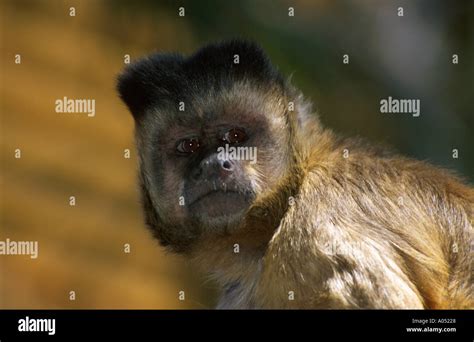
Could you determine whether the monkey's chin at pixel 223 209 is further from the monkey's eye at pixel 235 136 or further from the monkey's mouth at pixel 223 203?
the monkey's eye at pixel 235 136

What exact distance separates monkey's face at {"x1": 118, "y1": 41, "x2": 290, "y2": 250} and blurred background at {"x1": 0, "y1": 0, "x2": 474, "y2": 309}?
3.03m

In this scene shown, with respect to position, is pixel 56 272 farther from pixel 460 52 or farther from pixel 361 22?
pixel 460 52

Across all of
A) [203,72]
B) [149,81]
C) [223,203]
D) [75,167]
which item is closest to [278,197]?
[223,203]

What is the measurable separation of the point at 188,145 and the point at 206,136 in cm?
16

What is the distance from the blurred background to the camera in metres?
9.31

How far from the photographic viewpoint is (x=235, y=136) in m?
5.80

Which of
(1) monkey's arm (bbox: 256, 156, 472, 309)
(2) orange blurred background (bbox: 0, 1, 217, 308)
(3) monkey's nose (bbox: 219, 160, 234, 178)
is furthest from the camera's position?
(2) orange blurred background (bbox: 0, 1, 217, 308)

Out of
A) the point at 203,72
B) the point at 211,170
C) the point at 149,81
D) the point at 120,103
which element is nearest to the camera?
the point at 211,170

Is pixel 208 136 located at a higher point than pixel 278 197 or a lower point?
higher

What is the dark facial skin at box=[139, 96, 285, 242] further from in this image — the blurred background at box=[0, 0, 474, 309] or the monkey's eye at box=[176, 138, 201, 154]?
the blurred background at box=[0, 0, 474, 309]

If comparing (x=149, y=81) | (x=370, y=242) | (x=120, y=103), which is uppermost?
(x=120, y=103)

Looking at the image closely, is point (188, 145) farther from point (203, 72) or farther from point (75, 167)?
point (75, 167)

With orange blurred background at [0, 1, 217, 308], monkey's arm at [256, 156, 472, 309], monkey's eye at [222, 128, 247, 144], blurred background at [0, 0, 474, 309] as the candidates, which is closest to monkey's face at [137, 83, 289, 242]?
monkey's eye at [222, 128, 247, 144]

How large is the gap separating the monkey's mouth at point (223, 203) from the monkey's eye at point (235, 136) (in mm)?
366
